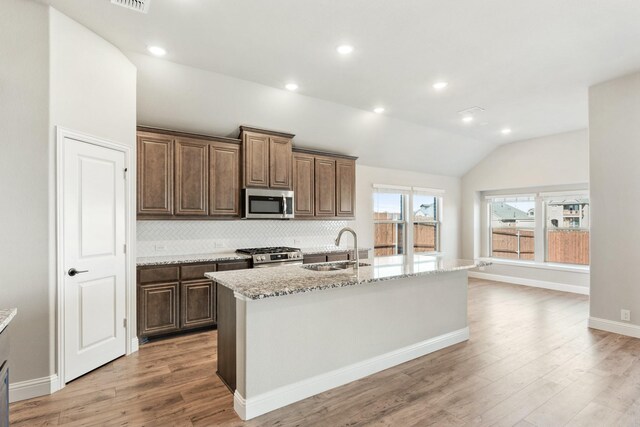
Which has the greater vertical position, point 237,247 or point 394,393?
point 237,247

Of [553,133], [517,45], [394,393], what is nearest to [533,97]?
[517,45]

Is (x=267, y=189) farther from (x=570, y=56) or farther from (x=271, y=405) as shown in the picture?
(x=570, y=56)

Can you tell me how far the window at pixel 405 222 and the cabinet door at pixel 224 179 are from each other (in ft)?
10.00

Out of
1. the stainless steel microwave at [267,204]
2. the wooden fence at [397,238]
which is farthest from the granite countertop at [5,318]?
the wooden fence at [397,238]

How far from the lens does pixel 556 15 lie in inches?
106

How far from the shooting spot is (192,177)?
13.9 feet

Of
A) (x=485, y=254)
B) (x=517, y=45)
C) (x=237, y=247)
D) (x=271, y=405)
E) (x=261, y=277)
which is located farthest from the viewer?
(x=485, y=254)

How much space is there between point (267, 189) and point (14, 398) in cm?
328

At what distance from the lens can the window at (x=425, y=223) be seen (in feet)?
24.6

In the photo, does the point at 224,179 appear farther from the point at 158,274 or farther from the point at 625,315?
A: the point at 625,315

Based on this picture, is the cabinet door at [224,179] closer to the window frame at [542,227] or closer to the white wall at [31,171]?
the white wall at [31,171]

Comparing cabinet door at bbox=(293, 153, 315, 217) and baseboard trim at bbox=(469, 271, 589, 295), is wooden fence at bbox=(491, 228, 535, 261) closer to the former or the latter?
baseboard trim at bbox=(469, 271, 589, 295)

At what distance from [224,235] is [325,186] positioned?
182 centimetres

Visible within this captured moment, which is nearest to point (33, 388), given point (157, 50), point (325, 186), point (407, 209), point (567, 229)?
point (157, 50)
